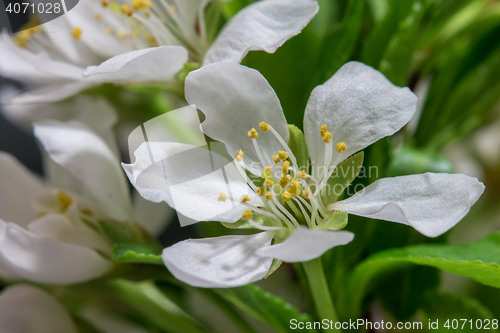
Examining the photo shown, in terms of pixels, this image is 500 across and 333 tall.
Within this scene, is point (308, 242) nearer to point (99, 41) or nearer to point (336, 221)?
Result: point (336, 221)

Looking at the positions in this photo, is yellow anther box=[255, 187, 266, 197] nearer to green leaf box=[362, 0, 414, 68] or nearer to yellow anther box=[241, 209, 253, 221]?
yellow anther box=[241, 209, 253, 221]

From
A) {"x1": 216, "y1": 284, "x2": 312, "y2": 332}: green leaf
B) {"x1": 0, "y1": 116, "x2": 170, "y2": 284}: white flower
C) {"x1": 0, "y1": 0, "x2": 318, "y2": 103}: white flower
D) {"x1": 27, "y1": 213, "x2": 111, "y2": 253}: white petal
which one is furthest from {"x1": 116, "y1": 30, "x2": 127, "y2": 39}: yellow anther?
{"x1": 216, "y1": 284, "x2": 312, "y2": 332}: green leaf

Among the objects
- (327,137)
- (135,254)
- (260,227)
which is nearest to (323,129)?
(327,137)

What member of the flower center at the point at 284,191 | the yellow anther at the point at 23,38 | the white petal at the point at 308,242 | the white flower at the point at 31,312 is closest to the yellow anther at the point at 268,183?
the flower center at the point at 284,191

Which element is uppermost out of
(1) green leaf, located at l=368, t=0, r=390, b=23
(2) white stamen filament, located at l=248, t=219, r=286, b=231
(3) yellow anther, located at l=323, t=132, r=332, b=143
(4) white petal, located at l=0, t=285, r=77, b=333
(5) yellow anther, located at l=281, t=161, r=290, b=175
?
(1) green leaf, located at l=368, t=0, r=390, b=23

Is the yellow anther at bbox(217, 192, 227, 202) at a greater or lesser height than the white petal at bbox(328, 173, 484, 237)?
lesser
